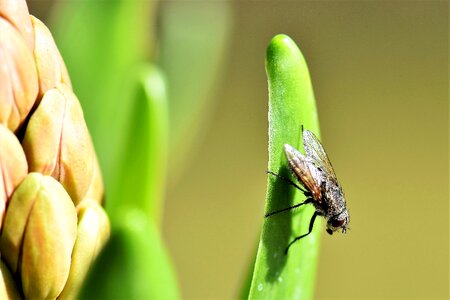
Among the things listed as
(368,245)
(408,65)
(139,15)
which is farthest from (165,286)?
(408,65)

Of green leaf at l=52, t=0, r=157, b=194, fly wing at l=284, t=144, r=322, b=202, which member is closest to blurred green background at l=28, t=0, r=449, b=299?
green leaf at l=52, t=0, r=157, b=194

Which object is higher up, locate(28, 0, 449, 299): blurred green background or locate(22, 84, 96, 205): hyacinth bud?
locate(22, 84, 96, 205): hyacinth bud

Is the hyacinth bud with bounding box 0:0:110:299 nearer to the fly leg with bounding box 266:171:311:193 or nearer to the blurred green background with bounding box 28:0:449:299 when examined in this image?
the fly leg with bounding box 266:171:311:193

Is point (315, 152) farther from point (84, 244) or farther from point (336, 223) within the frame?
point (84, 244)

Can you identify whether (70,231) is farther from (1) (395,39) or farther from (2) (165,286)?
(1) (395,39)

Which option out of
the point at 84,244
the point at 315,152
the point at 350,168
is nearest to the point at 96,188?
the point at 84,244

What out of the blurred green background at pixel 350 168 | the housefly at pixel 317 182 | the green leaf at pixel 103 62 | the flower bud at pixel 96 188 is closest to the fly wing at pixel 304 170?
the housefly at pixel 317 182
